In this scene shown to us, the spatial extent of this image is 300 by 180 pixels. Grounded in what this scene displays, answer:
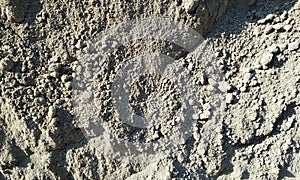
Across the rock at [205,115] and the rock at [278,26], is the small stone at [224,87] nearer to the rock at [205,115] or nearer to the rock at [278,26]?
the rock at [205,115]

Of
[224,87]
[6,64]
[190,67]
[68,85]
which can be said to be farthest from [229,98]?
[6,64]

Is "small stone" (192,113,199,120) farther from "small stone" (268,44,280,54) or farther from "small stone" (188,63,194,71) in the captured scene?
"small stone" (268,44,280,54)

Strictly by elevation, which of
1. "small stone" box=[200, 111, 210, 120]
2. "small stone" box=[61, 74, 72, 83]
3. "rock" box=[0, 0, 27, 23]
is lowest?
"small stone" box=[200, 111, 210, 120]

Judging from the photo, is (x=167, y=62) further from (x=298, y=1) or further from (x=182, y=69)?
(x=298, y=1)

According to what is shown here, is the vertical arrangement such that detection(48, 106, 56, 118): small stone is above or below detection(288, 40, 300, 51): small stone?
below

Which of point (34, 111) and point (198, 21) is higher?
point (198, 21)

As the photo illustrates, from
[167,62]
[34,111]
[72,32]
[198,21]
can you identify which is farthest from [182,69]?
[34,111]

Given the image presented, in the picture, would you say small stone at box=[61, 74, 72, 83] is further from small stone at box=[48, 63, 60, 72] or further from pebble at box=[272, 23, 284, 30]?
pebble at box=[272, 23, 284, 30]

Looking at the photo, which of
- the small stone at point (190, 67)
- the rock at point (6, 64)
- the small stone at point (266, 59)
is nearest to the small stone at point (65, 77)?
the rock at point (6, 64)

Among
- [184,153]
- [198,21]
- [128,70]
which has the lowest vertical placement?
[184,153]

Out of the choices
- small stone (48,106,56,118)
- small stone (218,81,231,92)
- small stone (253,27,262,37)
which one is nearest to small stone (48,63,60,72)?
small stone (48,106,56,118)
